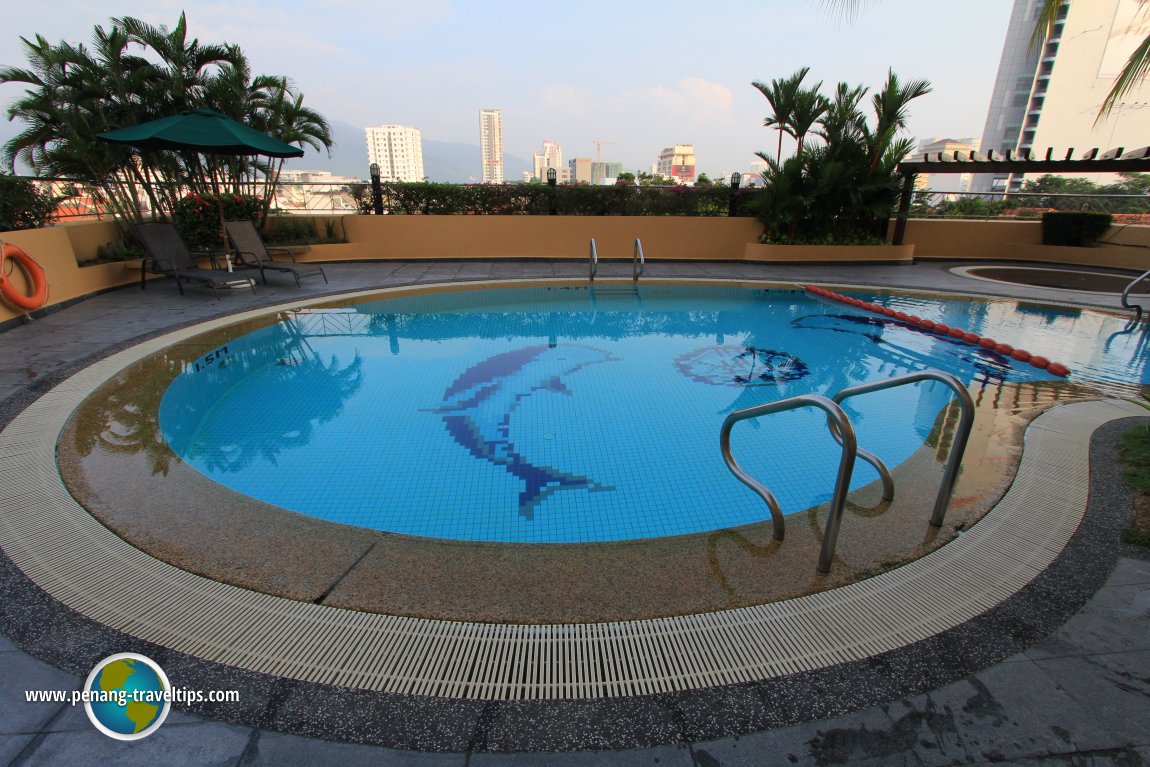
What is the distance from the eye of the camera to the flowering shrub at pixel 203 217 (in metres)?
10.0

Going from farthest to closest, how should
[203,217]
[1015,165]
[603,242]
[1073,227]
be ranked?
1. [1073,227]
2. [603,242]
3. [1015,165]
4. [203,217]

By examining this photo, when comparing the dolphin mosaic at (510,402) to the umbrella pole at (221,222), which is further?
the umbrella pole at (221,222)

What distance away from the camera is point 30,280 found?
7.27 metres

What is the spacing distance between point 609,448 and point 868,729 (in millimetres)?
2839

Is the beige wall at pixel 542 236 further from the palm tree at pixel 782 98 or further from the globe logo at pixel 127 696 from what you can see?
the globe logo at pixel 127 696

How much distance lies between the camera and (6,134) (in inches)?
351

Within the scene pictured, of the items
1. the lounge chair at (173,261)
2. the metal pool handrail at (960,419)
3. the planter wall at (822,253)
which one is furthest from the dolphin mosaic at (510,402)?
the planter wall at (822,253)

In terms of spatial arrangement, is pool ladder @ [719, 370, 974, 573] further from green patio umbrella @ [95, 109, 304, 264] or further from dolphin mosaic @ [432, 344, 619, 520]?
green patio umbrella @ [95, 109, 304, 264]

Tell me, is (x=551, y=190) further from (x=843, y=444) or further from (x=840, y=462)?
(x=843, y=444)

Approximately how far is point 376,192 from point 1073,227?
56.9 ft

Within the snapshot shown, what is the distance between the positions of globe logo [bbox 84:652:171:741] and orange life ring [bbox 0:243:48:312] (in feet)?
23.7

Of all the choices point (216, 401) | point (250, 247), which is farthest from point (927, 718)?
point (250, 247)

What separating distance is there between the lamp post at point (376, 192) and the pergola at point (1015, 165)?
12.2 metres

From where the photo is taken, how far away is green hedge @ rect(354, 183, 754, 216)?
43.8 feet
